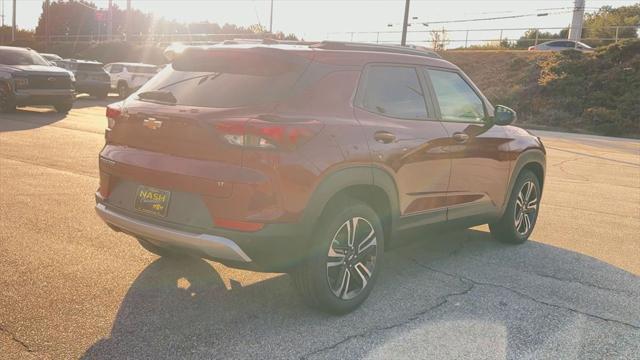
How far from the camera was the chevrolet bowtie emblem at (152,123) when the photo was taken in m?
3.80

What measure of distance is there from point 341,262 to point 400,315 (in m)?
0.55

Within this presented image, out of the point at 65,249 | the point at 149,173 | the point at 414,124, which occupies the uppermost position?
the point at 414,124

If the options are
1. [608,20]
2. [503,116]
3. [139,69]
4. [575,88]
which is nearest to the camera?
[503,116]

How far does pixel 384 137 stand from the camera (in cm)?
412

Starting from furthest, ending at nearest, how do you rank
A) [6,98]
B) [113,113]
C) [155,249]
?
1. [6,98]
2. [155,249]
3. [113,113]

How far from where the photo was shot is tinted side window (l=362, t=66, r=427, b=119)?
13.8ft

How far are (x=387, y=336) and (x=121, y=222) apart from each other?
1855mm

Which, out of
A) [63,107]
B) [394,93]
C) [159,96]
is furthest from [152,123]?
[63,107]

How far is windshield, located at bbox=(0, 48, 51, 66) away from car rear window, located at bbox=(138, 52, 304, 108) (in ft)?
50.9

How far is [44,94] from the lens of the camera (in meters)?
17.1

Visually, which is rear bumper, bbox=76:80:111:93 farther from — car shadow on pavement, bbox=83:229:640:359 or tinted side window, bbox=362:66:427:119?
tinted side window, bbox=362:66:427:119

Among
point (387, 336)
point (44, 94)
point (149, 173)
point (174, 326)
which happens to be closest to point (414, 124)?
point (387, 336)

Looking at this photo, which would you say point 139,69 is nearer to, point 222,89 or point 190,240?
point 222,89

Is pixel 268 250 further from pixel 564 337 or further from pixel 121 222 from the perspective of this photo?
pixel 564 337
